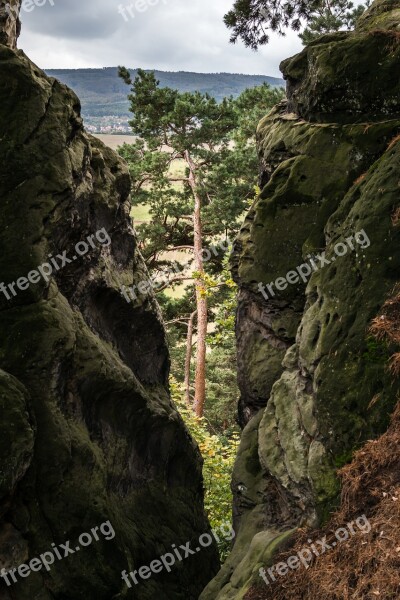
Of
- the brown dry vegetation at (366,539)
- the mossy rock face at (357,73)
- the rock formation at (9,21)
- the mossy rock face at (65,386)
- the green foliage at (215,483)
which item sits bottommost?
the green foliage at (215,483)

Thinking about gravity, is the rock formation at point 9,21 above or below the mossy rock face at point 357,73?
above

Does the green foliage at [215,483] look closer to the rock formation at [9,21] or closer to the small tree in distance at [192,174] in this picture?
the small tree in distance at [192,174]

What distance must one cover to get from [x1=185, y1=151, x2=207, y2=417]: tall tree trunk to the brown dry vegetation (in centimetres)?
1512

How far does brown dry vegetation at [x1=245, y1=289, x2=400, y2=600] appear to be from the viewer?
19.3ft

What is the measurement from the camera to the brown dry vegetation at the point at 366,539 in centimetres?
589

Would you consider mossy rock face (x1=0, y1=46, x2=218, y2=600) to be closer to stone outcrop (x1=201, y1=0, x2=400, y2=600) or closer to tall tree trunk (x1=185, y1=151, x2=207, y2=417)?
stone outcrop (x1=201, y1=0, x2=400, y2=600)

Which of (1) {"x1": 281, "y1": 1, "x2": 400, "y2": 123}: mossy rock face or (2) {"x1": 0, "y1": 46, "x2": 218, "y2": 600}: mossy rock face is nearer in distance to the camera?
(2) {"x1": 0, "y1": 46, "x2": 218, "y2": 600}: mossy rock face

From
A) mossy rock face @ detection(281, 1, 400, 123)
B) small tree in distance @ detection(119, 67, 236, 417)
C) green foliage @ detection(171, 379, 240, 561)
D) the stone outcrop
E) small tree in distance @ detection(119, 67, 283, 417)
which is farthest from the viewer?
small tree in distance @ detection(119, 67, 283, 417)

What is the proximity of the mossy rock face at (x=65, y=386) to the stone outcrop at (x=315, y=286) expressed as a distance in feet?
6.55

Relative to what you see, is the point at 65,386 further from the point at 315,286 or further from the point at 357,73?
the point at 357,73

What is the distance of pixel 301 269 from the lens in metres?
11.7

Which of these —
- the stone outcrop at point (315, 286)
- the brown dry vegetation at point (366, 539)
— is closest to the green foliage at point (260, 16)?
the stone outcrop at point (315, 286)

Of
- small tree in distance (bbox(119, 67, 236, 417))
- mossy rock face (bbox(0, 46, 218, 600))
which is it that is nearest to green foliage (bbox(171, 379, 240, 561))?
mossy rock face (bbox(0, 46, 218, 600))

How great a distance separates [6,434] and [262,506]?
4707 millimetres
